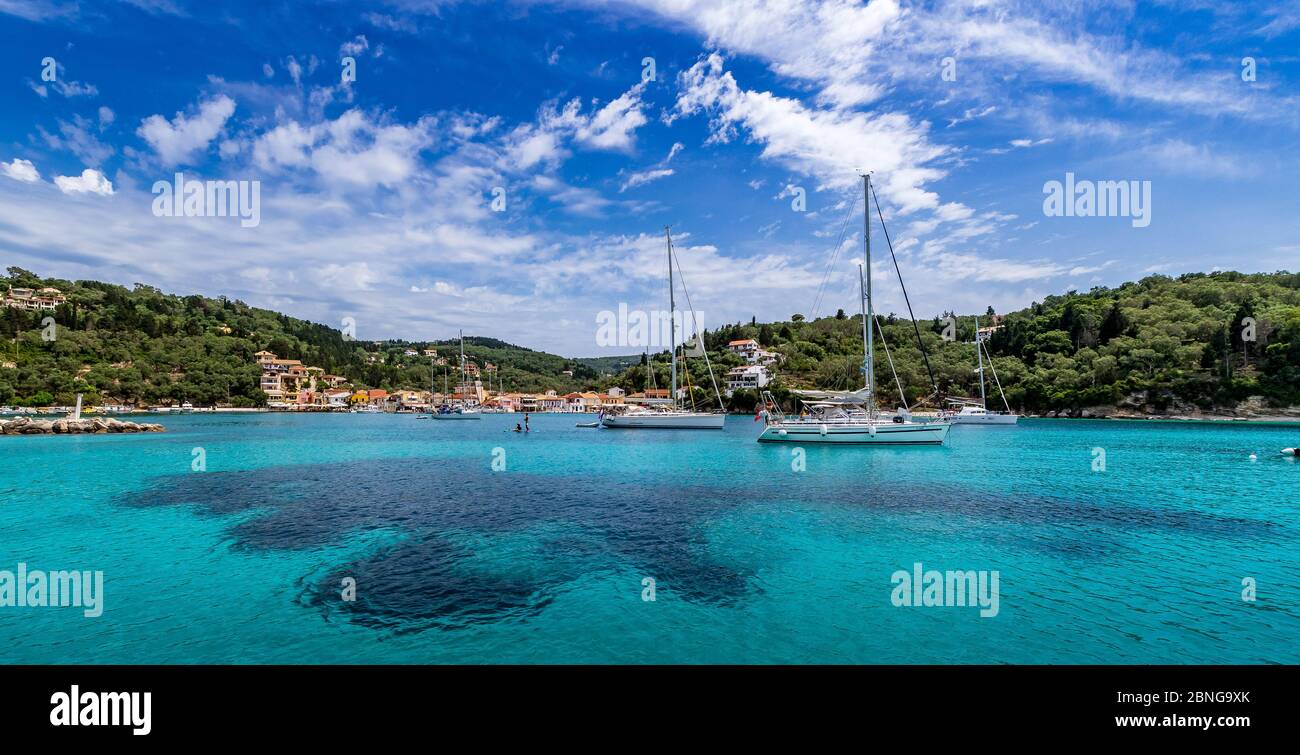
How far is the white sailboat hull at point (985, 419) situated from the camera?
66562 mm

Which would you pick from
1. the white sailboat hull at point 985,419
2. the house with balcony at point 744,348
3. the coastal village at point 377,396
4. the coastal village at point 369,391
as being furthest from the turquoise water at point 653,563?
the house with balcony at point 744,348

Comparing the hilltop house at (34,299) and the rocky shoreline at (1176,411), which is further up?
the hilltop house at (34,299)

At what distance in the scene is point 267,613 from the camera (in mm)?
9422

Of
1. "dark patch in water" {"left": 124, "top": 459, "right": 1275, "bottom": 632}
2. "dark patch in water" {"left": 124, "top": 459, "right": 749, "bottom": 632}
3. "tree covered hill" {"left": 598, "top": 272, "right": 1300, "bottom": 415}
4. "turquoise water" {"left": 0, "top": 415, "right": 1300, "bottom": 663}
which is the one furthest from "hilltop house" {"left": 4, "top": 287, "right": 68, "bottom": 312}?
"dark patch in water" {"left": 124, "top": 459, "right": 749, "bottom": 632}

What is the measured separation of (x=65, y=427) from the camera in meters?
49.4

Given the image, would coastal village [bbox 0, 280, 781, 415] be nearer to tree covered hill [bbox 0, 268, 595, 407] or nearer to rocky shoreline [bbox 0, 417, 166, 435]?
tree covered hill [bbox 0, 268, 595, 407]

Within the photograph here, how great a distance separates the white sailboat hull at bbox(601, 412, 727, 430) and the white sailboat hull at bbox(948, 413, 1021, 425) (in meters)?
32.7

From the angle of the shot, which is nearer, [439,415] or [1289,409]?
[1289,409]

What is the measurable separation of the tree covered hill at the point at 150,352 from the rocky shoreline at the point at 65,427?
178 ft

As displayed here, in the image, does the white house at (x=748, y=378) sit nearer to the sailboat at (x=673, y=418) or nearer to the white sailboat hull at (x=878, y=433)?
the sailboat at (x=673, y=418)
